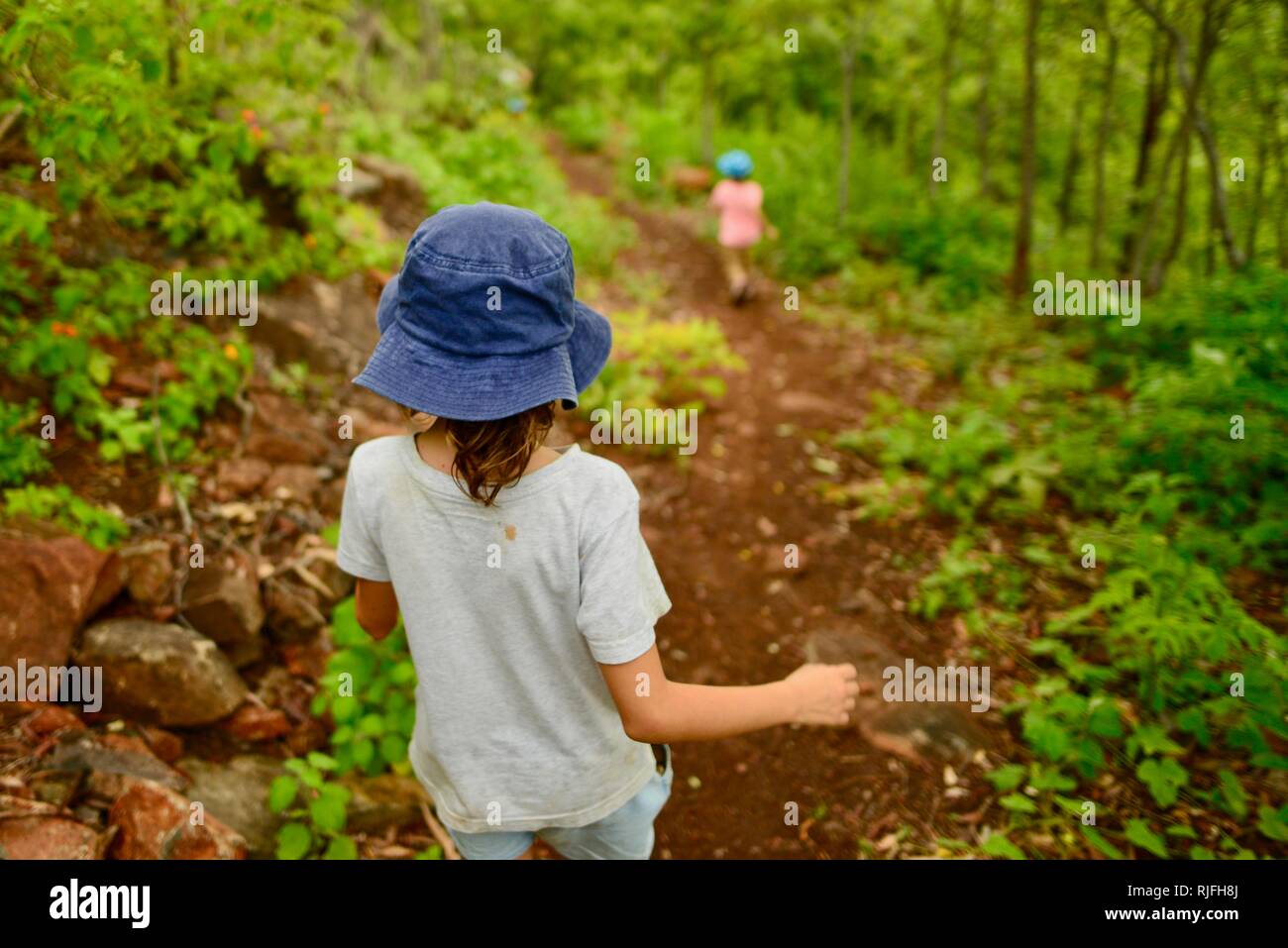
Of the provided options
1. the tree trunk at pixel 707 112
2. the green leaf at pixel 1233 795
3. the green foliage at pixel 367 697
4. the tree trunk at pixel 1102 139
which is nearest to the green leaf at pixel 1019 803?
the green leaf at pixel 1233 795

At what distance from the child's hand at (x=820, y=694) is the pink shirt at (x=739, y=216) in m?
9.21

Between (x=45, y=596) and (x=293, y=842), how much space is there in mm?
1404

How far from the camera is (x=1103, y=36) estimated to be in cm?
870

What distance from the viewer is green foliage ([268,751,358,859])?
2.68 m

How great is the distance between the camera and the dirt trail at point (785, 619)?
3.41m

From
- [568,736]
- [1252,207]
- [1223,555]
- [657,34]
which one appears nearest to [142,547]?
[568,736]

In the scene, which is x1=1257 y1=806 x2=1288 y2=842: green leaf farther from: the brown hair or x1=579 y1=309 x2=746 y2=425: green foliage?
x1=579 y1=309 x2=746 y2=425: green foliage

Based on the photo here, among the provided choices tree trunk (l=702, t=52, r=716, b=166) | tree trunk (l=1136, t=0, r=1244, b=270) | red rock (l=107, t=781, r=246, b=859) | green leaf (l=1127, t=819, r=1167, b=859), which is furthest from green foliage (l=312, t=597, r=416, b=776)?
tree trunk (l=702, t=52, r=716, b=166)

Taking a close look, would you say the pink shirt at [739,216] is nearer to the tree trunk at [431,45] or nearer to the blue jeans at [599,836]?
the tree trunk at [431,45]

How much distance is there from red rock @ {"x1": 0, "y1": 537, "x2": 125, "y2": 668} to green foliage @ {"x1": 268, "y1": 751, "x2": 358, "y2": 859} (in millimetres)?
1047

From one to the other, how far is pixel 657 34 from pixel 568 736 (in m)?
18.7
